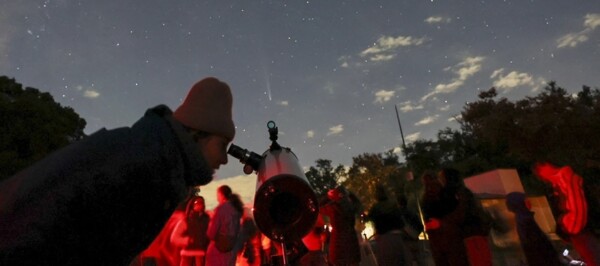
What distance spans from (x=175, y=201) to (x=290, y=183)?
3.93ft

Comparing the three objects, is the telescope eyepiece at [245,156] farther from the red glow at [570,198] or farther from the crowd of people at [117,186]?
the red glow at [570,198]

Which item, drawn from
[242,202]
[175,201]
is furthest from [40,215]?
[242,202]

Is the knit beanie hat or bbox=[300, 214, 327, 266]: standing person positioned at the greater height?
the knit beanie hat

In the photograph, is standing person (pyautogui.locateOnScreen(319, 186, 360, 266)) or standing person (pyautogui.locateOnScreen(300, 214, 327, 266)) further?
standing person (pyautogui.locateOnScreen(300, 214, 327, 266))

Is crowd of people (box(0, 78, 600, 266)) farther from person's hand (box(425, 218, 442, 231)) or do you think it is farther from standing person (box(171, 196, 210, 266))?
standing person (box(171, 196, 210, 266))

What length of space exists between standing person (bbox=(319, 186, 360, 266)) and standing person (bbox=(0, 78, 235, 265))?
4.82 metres

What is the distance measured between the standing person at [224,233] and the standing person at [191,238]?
717 millimetres

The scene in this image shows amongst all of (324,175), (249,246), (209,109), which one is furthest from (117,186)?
(324,175)

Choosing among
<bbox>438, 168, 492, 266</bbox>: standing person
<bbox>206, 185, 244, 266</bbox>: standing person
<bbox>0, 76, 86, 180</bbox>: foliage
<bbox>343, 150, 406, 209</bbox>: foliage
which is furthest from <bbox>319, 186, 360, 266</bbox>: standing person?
<bbox>343, 150, 406, 209</bbox>: foliage

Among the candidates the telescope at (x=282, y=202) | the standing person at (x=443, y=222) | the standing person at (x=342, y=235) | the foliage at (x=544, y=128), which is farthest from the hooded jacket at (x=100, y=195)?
the foliage at (x=544, y=128)

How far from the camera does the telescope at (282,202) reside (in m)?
2.31

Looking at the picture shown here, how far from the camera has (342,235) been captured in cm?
592

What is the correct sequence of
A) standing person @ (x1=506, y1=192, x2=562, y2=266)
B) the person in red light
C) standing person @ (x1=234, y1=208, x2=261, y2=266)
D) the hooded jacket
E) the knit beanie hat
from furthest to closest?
standing person @ (x1=234, y1=208, x2=261, y2=266) → standing person @ (x1=506, y1=192, x2=562, y2=266) → the person in red light → the knit beanie hat → the hooded jacket

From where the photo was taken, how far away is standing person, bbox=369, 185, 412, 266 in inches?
221
